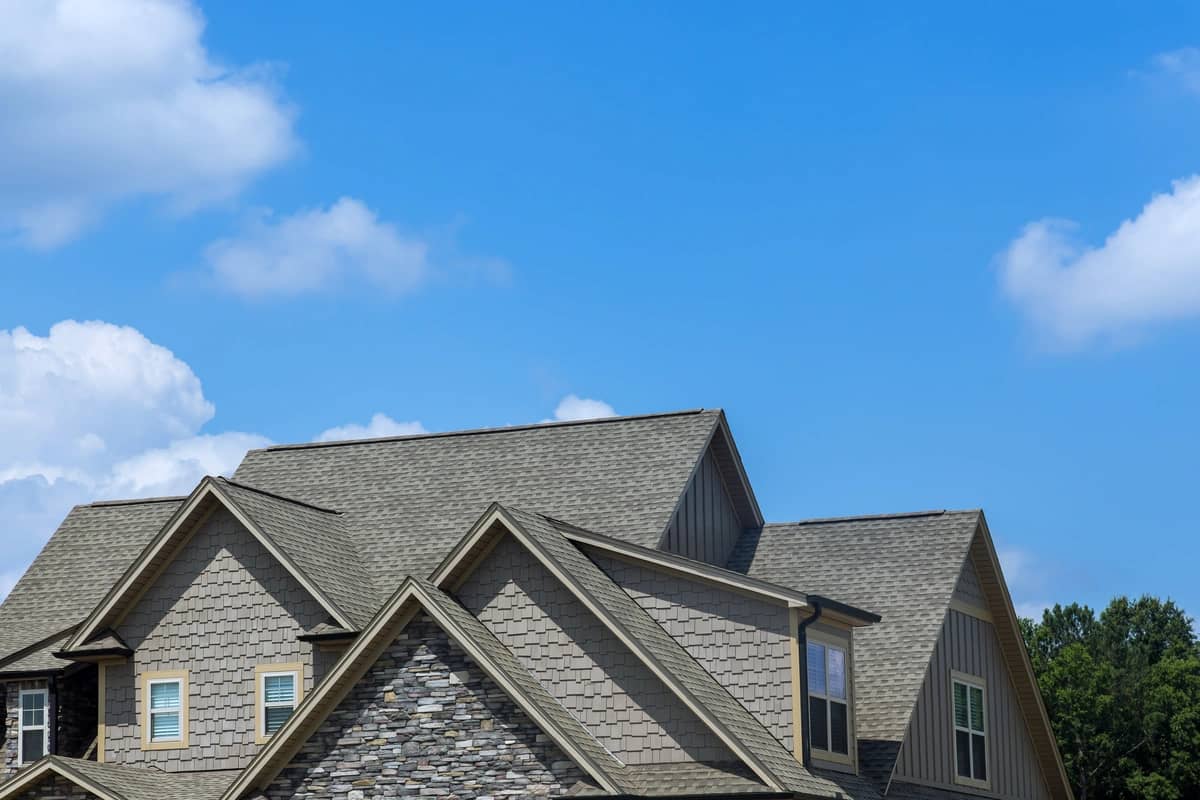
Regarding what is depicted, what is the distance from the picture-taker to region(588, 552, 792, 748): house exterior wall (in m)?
26.7

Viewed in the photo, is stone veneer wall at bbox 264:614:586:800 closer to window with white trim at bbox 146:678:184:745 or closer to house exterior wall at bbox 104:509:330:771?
house exterior wall at bbox 104:509:330:771

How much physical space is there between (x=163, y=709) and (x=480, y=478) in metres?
7.59

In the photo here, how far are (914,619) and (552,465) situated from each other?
7579 mm

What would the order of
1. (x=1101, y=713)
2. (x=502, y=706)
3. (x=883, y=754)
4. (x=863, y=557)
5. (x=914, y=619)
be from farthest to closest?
(x=1101, y=713), (x=863, y=557), (x=914, y=619), (x=883, y=754), (x=502, y=706)

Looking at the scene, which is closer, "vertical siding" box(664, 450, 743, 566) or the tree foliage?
"vertical siding" box(664, 450, 743, 566)

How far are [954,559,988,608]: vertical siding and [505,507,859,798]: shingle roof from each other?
699 centimetres

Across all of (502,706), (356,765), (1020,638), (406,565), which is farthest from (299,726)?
(1020,638)

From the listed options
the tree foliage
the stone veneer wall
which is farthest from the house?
the tree foliage

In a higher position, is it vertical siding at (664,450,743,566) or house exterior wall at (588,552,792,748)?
vertical siding at (664,450,743,566)

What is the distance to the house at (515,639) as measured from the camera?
84.5ft

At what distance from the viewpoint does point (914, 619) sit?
31094 millimetres

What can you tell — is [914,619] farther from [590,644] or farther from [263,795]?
[263,795]

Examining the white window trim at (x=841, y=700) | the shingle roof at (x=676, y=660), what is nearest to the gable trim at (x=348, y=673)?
the shingle roof at (x=676, y=660)

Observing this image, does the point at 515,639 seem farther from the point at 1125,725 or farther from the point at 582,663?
the point at 1125,725
